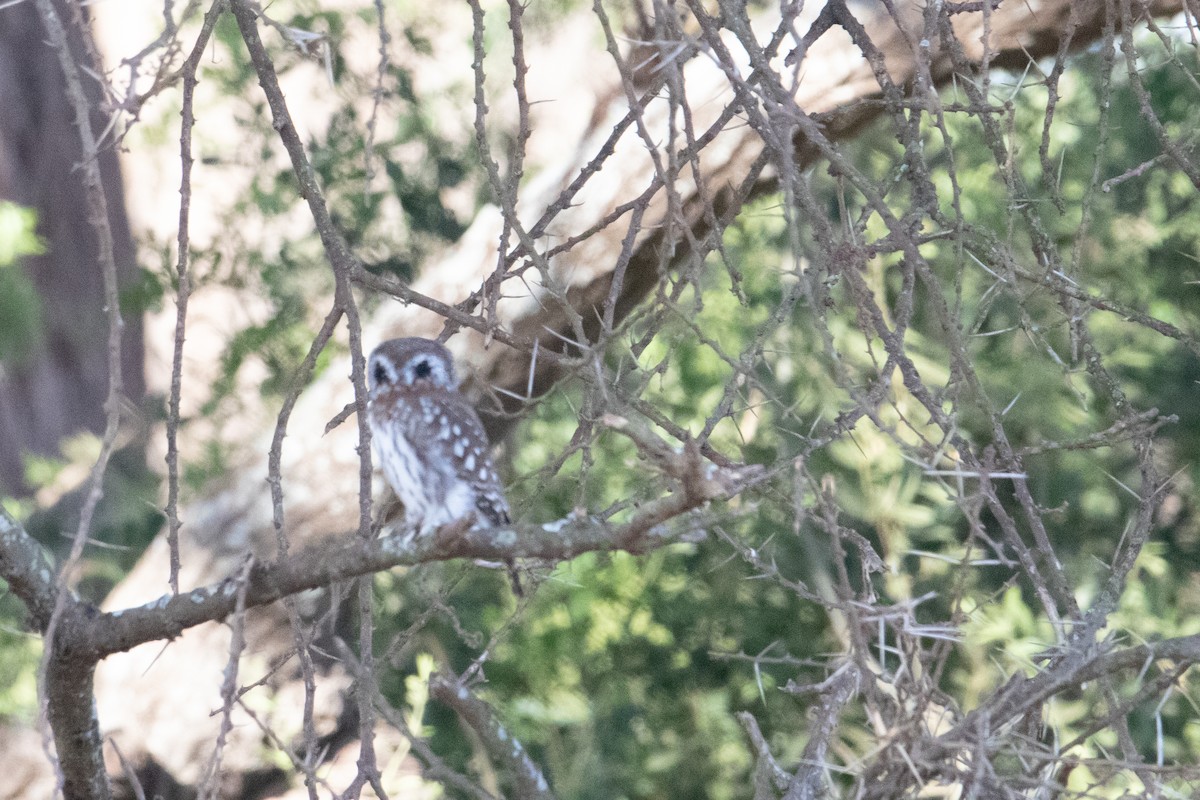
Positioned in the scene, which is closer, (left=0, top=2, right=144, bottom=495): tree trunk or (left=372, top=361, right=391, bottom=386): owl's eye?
(left=372, top=361, right=391, bottom=386): owl's eye

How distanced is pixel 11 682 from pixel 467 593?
200cm

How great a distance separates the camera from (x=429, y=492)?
388cm

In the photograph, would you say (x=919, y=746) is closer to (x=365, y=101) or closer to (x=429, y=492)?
(x=429, y=492)

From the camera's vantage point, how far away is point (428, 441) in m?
3.90

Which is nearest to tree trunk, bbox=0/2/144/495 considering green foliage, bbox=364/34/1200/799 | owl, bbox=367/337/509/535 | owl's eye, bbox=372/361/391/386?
green foliage, bbox=364/34/1200/799

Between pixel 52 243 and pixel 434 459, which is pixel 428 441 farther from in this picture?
pixel 52 243

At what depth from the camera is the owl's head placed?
3947 millimetres

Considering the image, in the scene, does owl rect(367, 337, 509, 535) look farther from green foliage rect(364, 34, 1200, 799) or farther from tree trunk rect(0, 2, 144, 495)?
tree trunk rect(0, 2, 144, 495)

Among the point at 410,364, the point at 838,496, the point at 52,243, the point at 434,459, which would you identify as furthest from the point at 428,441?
the point at 52,243

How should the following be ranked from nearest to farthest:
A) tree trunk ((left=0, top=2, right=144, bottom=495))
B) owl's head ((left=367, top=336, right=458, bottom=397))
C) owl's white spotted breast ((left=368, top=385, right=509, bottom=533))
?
owl's white spotted breast ((left=368, top=385, right=509, bottom=533)) < owl's head ((left=367, top=336, right=458, bottom=397)) < tree trunk ((left=0, top=2, right=144, bottom=495))

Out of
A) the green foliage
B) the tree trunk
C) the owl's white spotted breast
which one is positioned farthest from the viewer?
the tree trunk

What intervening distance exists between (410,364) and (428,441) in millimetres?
250

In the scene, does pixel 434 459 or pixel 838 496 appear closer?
pixel 434 459

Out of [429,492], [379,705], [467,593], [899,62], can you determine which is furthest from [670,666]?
[379,705]
